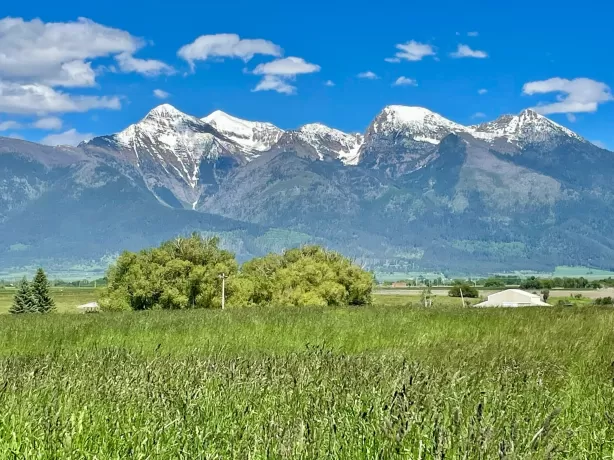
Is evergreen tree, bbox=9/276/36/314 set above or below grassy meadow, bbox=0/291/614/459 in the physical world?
below

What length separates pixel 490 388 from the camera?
251 inches

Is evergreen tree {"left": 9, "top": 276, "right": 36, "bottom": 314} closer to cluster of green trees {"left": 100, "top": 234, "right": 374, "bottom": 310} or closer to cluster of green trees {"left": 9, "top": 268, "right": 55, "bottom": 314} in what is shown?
cluster of green trees {"left": 9, "top": 268, "right": 55, "bottom": 314}

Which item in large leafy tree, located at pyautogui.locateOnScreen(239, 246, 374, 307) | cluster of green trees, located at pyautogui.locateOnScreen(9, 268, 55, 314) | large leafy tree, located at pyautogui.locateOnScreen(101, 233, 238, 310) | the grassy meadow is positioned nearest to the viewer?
the grassy meadow

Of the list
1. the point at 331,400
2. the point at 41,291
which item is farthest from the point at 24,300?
the point at 331,400

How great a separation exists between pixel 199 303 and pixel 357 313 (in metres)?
62.8

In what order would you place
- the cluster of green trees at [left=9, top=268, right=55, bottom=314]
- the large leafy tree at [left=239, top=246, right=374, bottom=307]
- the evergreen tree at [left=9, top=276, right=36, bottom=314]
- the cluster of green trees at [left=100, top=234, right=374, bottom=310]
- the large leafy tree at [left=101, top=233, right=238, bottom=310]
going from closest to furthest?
1. the large leafy tree at [left=239, top=246, right=374, bottom=307]
2. the cluster of green trees at [left=100, top=234, right=374, bottom=310]
3. the large leafy tree at [left=101, top=233, right=238, bottom=310]
4. the evergreen tree at [left=9, top=276, right=36, bottom=314]
5. the cluster of green trees at [left=9, top=268, right=55, bottom=314]

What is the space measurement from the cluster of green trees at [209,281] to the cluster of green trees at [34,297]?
2114 cm

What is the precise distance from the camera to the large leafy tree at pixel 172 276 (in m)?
78.4

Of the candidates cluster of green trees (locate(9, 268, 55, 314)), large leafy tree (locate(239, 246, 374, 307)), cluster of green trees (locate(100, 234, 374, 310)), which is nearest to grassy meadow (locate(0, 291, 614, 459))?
large leafy tree (locate(239, 246, 374, 307))

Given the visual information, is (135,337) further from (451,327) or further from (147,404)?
(147,404)

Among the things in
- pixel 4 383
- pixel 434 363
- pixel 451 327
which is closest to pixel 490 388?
pixel 434 363

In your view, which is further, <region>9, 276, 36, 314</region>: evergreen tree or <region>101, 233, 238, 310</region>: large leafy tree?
<region>9, 276, 36, 314</region>: evergreen tree

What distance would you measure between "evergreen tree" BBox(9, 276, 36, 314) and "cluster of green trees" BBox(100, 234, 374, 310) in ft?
69.2

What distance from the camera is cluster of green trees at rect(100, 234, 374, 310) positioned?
76.4m
